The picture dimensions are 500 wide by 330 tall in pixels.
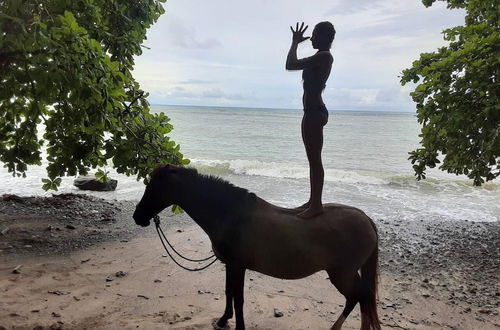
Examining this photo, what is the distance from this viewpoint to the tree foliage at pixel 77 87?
11.0 feet

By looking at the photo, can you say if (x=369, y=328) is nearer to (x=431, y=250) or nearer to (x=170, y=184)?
(x=170, y=184)

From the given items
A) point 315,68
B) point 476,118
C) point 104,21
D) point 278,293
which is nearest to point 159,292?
point 278,293

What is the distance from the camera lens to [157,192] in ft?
12.9

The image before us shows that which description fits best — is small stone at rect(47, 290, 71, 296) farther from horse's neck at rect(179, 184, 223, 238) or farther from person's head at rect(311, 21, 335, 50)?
person's head at rect(311, 21, 335, 50)

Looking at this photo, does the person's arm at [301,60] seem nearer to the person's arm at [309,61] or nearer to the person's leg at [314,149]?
the person's arm at [309,61]

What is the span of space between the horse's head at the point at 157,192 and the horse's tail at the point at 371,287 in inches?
94.2

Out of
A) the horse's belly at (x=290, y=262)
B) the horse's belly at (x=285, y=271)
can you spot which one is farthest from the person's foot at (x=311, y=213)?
the horse's belly at (x=285, y=271)

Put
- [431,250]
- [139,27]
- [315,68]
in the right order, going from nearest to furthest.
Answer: [315,68], [139,27], [431,250]

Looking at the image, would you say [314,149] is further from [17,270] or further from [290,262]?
[17,270]

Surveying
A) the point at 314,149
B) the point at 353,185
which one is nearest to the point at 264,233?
the point at 314,149

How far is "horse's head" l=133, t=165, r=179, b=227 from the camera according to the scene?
12.8 ft

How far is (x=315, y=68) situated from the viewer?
150 inches

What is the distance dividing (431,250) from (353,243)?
6139 mm

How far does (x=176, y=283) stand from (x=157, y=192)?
2764mm
